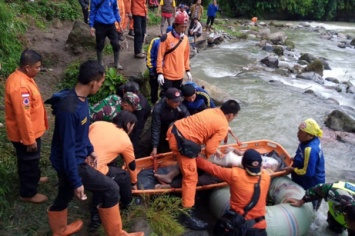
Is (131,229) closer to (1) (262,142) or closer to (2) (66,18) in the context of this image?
(1) (262,142)

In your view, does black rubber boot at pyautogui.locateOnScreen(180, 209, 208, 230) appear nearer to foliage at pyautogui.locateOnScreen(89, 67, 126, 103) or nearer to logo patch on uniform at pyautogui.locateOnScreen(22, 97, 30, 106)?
logo patch on uniform at pyautogui.locateOnScreen(22, 97, 30, 106)

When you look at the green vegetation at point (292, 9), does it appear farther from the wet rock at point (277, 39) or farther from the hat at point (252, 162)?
the hat at point (252, 162)

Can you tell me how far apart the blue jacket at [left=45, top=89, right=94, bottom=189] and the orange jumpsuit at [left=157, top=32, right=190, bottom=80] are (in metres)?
2.98

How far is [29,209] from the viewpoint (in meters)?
4.19

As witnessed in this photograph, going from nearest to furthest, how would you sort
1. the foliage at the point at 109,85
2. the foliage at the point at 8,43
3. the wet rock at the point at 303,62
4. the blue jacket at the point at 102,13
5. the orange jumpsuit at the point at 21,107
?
the orange jumpsuit at the point at 21,107
the blue jacket at the point at 102,13
the foliage at the point at 109,85
the foliage at the point at 8,43
the wet rock at the point at 303,62

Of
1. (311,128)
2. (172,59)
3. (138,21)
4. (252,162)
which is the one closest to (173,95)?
(172,59)

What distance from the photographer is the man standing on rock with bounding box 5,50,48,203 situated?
3730 mm

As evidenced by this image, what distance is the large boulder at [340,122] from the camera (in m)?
8.84

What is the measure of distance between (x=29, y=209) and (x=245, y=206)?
8.65 feet

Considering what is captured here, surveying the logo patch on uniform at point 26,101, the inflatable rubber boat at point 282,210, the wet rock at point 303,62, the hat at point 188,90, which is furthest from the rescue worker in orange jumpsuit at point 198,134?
the wet rock at point 303,62

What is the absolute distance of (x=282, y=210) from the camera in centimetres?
450

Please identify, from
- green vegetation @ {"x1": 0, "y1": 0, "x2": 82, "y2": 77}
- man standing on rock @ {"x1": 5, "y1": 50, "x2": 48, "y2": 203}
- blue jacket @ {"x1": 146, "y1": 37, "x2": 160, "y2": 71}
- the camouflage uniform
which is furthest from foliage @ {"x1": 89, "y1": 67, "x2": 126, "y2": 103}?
man standing on rock @ {"x1": 5, "y1": 50, "x2": 48, "y2": 203}

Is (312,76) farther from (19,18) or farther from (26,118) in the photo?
(26,118)

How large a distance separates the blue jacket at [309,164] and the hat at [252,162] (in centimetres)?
116
